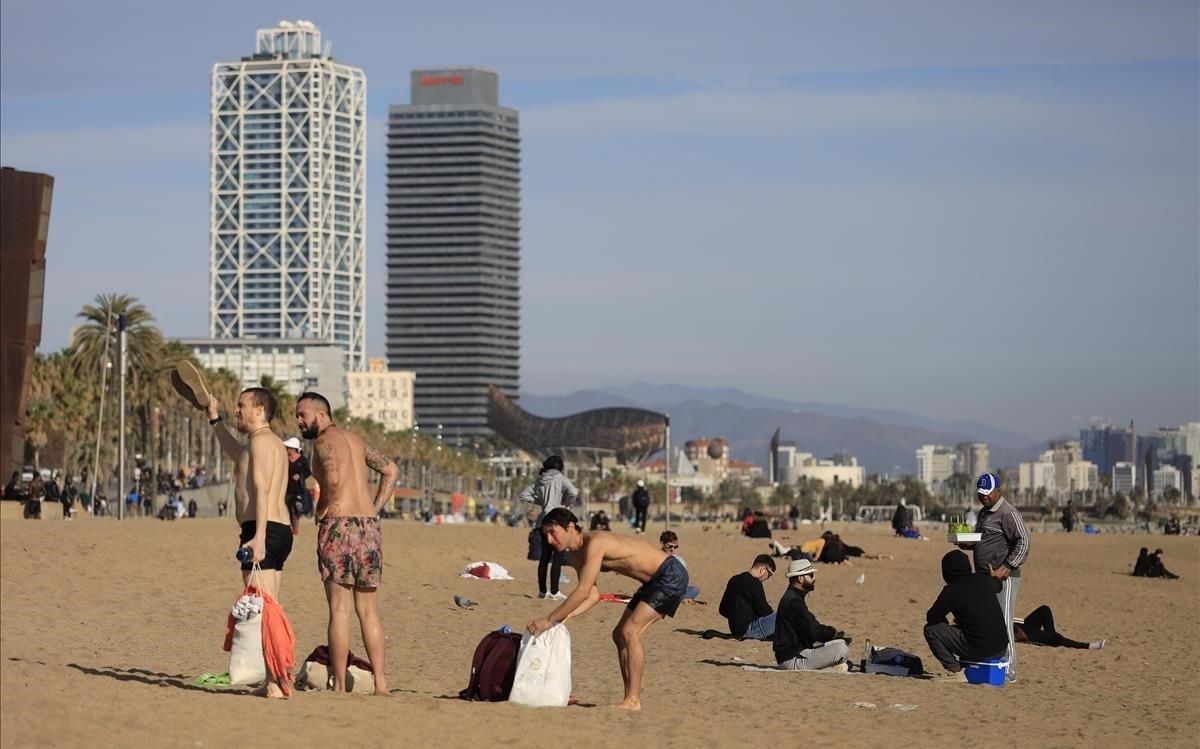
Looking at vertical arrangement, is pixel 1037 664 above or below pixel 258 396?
below

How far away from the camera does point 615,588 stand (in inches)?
902

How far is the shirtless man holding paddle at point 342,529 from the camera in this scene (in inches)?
413

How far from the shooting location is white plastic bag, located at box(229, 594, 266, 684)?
10391mm

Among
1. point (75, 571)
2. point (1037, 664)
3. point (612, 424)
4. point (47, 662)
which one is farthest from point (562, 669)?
point (612, 424)

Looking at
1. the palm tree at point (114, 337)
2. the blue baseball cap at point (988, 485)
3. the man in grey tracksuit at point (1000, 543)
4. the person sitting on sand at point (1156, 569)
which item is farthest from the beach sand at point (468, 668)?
the palm tree at point (114, 337)

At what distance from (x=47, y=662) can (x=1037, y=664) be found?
26.5 feet

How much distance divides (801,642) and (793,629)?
4.8 inches

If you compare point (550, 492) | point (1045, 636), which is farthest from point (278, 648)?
point (1045, 636)

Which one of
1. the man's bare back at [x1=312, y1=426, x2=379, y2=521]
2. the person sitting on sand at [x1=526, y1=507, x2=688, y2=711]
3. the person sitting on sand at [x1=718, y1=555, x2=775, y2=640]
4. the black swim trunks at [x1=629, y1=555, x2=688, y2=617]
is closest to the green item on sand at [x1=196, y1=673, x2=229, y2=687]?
the man's bare back at [x1=312, y1=426, x2=379, y2=521]

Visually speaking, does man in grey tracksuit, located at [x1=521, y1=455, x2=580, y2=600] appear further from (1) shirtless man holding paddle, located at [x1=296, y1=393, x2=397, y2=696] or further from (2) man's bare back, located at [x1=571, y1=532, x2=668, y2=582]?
(1) shirtless man holding paddle, located at [x1=296, y1=393, x2=397, y2=696]

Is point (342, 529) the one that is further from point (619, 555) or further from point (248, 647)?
point (619, 555)

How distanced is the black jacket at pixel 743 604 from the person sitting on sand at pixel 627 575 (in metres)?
5.52

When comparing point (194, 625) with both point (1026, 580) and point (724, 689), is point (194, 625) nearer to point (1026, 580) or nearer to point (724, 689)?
point (724, 689)

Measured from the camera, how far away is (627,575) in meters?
10.9
